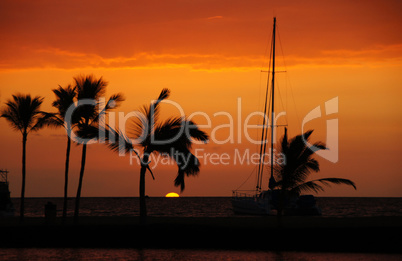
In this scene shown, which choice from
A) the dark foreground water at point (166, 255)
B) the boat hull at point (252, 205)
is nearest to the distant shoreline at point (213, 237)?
the dark foreground water at point (166, 255)

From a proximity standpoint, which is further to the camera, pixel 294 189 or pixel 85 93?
pixel 85 93

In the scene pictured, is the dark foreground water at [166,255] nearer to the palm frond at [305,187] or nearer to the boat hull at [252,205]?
the palm frond at [305,187]

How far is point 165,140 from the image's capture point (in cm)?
3431

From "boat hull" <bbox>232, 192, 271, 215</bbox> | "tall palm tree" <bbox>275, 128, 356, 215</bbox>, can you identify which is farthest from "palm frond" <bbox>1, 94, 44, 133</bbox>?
"boat hull" <bbox>232, 192, 271, 215</bbox>

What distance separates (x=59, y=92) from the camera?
3653 cm

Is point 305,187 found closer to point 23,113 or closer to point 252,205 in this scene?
point 23,113

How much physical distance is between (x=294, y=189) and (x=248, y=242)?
4.18 m

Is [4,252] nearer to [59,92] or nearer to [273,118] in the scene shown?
[59,92]

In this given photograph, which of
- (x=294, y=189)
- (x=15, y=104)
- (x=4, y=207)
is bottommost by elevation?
(x=4, y=207)

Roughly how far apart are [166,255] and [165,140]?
23.4ft

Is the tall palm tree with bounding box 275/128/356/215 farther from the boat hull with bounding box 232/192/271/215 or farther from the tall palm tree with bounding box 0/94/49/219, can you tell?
the boat hull with bounding box 232/192/271/215

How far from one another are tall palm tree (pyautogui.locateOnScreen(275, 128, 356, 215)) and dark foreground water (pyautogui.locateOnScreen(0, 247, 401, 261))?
396 cm

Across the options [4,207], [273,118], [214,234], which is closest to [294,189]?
[214,234]

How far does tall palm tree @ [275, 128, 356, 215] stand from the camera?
3244 centimetres
